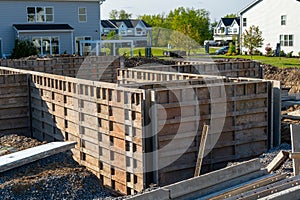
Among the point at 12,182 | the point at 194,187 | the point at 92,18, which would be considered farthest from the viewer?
Answer: the point at 92,18

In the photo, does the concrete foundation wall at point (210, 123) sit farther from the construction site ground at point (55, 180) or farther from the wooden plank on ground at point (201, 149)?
the construction site ground at point (55, 180)

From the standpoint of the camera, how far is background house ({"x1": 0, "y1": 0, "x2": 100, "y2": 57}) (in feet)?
133

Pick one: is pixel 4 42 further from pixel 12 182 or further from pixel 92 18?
pixel 12 182

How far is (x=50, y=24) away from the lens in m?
42.4

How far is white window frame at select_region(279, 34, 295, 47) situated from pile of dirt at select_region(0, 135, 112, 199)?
45916mm

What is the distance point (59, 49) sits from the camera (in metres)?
42.1

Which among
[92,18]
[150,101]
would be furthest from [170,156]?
[92,18]

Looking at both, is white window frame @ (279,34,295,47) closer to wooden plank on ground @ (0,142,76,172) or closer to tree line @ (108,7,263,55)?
tree line @ (108,7,263,55)

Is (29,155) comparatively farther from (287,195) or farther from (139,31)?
(139,31)

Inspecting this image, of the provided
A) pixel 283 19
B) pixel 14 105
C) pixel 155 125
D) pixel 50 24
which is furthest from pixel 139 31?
pixel 155 125

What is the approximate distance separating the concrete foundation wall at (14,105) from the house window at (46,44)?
26.8 m

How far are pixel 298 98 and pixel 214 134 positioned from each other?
7776mm

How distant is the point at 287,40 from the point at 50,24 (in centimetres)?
2587

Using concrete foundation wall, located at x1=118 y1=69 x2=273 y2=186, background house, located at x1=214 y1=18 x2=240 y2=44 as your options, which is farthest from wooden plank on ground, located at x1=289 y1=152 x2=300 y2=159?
background house, located at x1=214 y1=18 x2=240 y2=44
